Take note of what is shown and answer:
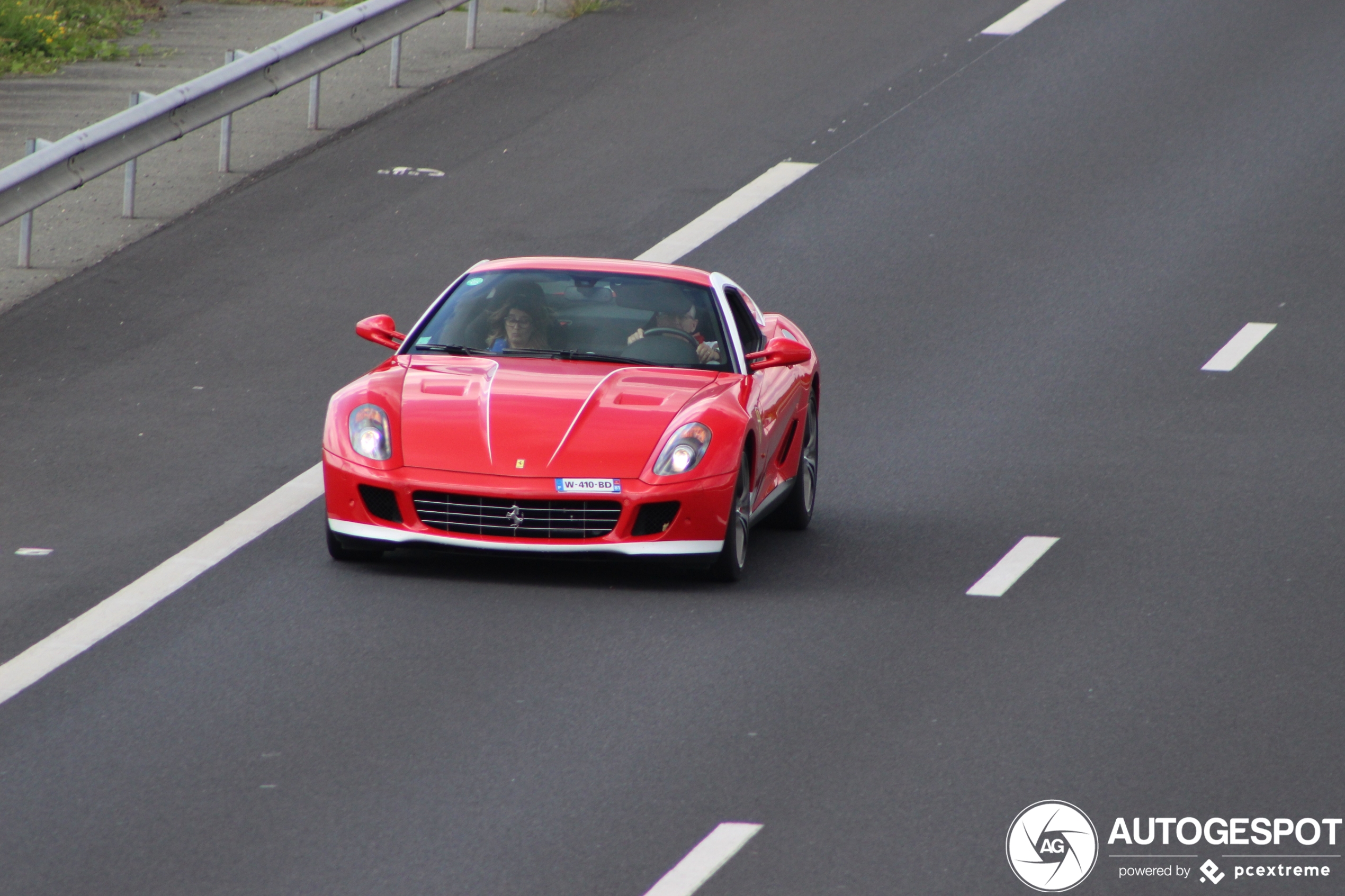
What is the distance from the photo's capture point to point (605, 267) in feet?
39.6

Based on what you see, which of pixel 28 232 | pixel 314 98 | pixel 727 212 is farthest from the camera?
pixel 314 98

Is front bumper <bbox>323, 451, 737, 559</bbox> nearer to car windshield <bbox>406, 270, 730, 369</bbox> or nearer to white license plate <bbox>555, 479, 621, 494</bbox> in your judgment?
white license plate <bbox>555, 479, 621, 494</bbox>

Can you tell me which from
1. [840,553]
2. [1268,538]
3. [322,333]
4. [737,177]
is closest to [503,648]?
[840,553]

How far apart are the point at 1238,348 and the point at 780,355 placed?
17.9ft

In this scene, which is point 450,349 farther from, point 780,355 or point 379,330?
point 780,355

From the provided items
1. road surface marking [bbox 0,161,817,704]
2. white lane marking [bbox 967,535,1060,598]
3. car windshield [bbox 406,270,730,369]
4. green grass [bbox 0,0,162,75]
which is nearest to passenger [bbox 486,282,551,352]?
car windshield [bbox 406,270,730,369]

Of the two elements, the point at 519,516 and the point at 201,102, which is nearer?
the point at 519,516

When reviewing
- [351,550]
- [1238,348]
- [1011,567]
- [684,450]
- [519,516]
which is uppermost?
[684,450]

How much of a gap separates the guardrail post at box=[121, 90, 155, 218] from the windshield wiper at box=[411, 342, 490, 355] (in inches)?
246

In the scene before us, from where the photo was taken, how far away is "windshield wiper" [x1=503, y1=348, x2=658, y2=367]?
456 inches

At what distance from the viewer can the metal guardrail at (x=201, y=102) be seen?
1595 centimetres

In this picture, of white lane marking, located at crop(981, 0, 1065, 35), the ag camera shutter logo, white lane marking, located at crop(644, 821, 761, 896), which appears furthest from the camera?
white lane marking, located at crop(981, 0, 1065, 35)

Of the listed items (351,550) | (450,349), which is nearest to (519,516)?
(351,550)

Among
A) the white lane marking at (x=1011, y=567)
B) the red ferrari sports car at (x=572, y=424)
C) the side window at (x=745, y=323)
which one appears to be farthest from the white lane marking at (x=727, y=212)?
the white lane marking at (x=1011, y=567)
